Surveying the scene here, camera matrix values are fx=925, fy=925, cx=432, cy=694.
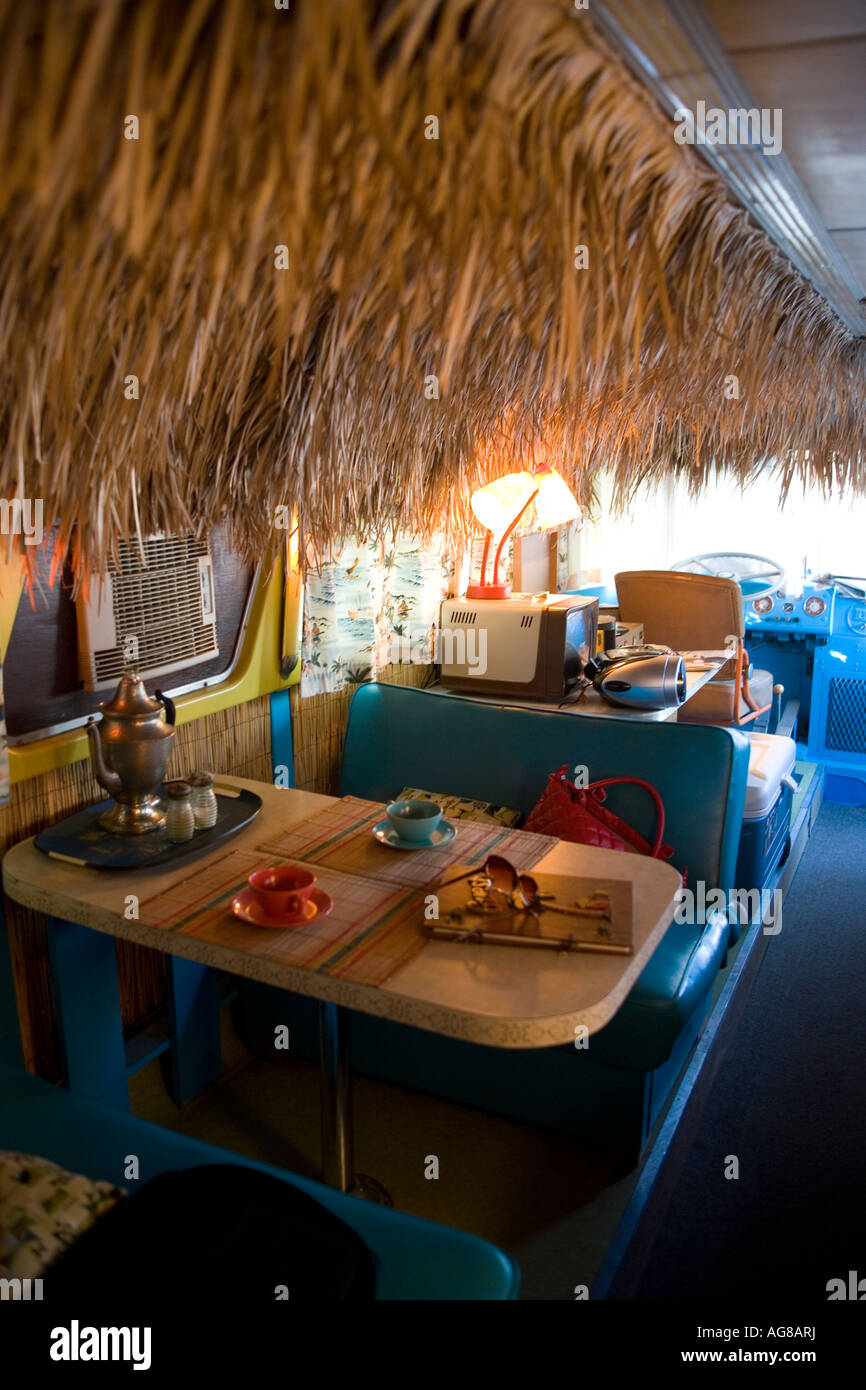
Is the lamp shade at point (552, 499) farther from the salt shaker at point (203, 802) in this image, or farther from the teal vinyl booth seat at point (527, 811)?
the salt shaker at point (203, 802)

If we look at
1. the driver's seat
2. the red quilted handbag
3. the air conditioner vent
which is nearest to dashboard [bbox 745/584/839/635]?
the driver's seat

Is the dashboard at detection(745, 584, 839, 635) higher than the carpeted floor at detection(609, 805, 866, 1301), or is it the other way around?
the dashboard at detection(745, 584, 839, 635)

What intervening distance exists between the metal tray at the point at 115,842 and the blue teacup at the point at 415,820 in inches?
12.6

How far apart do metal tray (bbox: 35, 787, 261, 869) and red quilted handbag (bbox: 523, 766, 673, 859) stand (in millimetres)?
733

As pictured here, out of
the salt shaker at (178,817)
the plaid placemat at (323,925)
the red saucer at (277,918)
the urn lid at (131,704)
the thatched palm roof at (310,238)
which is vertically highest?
the thatched palm roof at (310,238)

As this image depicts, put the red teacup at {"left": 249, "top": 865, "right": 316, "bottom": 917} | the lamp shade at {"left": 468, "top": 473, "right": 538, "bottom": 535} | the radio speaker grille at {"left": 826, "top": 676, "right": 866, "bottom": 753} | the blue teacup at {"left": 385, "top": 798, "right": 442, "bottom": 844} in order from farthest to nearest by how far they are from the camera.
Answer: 1. the radio speaker grille at {"left": 826, "top": 676, "right": 866, "bottom": 753}
2. the lamp shade at {"left": 468, "top": 473, "right": 538, "bottom": 535}
3. the blue teacup at {"left": 385, "top": 798, "right": 442, "bottom": 844}
4. the red teacup at {"left": 249, "top": 865, "right": 316, "bottom": 917}

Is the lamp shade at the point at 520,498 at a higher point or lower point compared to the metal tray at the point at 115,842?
higher

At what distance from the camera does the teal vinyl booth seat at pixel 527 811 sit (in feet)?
6.67

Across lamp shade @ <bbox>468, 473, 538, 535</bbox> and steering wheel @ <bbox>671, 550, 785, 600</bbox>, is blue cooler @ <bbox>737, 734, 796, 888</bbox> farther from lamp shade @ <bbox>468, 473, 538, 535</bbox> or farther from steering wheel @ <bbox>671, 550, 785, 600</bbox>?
steering wheel @ <bbox>671, 550, 785, 600</bbox>

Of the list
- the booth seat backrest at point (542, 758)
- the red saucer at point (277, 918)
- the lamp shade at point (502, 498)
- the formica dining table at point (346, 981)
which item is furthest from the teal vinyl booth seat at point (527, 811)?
the red saucer at point (277, 918)

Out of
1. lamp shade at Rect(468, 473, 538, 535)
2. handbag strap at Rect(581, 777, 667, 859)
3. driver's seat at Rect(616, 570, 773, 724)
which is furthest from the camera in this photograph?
driver's seat at Rect(616, 570, 773, 724)

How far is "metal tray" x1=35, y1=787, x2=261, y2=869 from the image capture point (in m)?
1.73

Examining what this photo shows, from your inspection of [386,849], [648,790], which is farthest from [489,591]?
[386,849]
